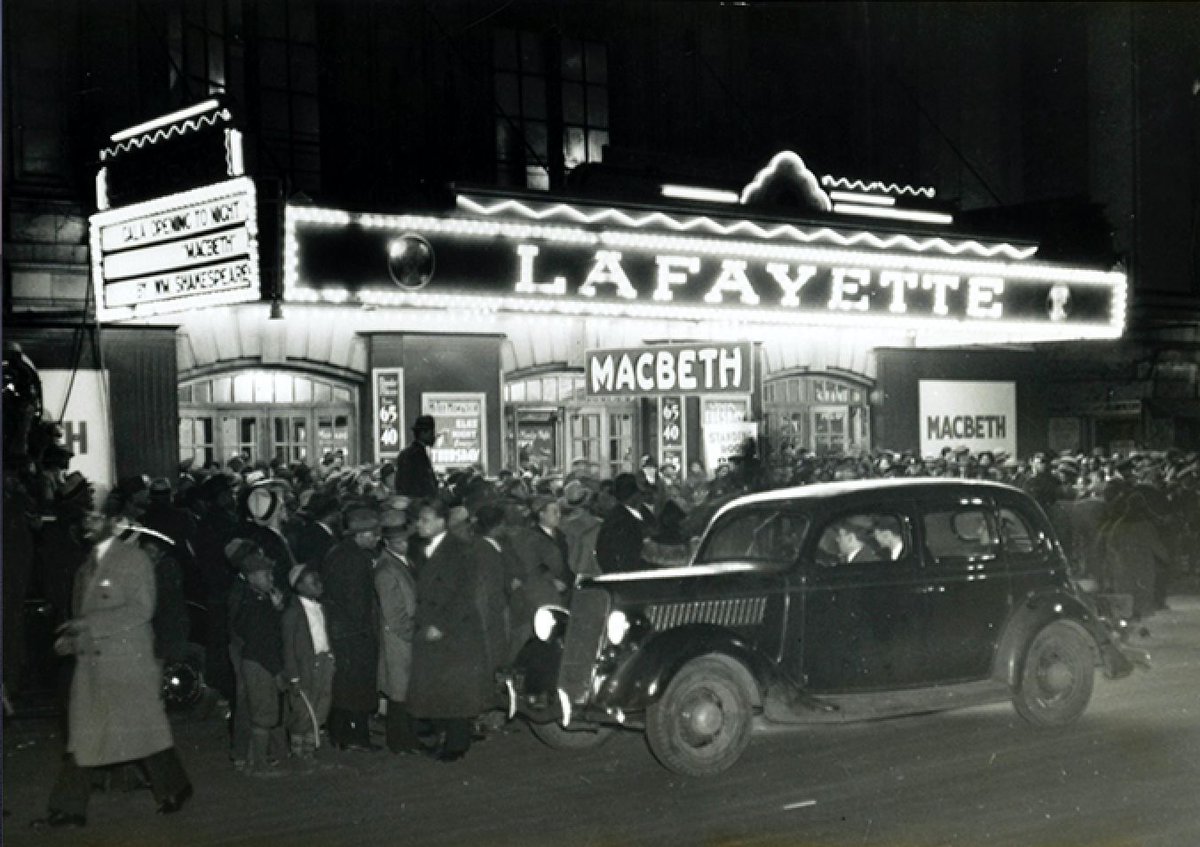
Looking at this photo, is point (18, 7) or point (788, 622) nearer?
point (788, 622)

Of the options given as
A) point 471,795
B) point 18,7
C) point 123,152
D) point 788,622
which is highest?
point 18,7

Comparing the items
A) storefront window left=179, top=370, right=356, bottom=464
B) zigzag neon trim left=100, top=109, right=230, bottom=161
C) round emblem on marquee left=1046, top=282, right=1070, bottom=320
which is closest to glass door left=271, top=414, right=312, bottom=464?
storefront window left=179, top=370, right=356, bottom=464

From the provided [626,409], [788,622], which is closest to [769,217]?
[626,409]

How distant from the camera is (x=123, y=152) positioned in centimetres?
1452

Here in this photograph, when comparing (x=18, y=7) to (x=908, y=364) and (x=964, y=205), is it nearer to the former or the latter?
(x=908, y=364)

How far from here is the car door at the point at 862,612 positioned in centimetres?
947

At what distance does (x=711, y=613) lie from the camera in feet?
30.6

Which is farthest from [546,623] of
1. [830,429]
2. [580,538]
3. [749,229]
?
[830,429]

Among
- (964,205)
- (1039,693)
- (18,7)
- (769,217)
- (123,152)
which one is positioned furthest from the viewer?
(964,205)

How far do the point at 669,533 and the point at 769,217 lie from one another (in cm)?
621

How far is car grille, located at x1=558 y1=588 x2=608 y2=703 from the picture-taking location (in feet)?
30.3

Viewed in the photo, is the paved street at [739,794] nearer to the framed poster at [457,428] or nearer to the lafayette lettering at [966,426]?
the framed poster at [457,428]

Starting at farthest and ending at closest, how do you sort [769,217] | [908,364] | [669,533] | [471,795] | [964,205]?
[964,205]
[908,364]
[769,217]
[669,533]
[471,795]

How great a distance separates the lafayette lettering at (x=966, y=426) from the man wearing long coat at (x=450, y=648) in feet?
51.8
